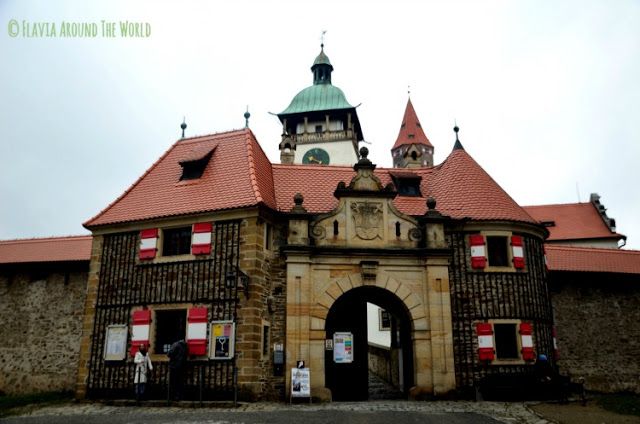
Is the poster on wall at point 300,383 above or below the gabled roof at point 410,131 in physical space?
below

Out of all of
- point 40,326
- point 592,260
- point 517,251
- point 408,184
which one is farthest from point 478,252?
point 40,326

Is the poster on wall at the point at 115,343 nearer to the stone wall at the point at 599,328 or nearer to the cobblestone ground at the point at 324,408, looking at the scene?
the cobblestone ground at the point at 324,408

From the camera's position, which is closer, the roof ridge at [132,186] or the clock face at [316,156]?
the roof ridge at [132,186]

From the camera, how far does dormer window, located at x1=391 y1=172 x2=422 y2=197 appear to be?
19828 millimetres

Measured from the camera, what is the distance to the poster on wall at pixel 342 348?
18047 mm

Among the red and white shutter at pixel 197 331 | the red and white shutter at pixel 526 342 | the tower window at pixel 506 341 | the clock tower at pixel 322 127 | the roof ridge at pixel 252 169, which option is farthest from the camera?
the clock tower at pixel 322 127

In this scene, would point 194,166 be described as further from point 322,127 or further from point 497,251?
point 322,127

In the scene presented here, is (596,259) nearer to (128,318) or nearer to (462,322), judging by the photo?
(462,322)

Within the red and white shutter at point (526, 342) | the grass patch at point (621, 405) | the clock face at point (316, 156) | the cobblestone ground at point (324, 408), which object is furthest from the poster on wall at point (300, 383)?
the clock face at point (316, 156)

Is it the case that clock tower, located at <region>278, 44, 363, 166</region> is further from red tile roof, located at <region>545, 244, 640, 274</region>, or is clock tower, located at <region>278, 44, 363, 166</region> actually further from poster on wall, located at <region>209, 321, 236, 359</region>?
poster on wall, located at <region>209, 321, 236, 359</region>

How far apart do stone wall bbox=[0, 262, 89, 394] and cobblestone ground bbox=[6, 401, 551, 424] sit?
5272 mm

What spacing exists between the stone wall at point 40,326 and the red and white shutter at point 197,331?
6553mm

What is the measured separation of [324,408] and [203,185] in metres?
7.92

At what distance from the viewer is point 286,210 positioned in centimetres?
1792
